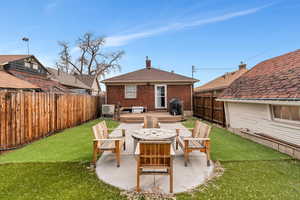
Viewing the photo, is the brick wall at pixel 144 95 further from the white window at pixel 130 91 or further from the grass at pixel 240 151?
the grass at pixel 240 151

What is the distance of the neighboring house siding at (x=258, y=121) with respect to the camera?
15.9 feet

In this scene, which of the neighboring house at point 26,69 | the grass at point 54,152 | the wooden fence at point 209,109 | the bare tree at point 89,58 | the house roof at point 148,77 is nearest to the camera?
the grass at point 54,152

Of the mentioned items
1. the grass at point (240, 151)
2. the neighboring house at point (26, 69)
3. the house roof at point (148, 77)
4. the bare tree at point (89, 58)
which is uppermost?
the bare tree at point (89, 58)

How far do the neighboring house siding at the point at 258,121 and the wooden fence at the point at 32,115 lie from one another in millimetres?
8923

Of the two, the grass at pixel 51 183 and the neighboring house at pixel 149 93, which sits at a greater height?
the neighboring house at pixel 149 93

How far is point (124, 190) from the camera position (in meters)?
2.82

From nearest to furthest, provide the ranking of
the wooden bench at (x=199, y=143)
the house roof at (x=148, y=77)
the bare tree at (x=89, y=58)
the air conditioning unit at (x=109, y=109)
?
1. the wooden bench at (x=199, y=143)
2. the air conditioning unit at (x=109, y=109)
3. the house roof at (x=148, y=77)
4. the bare tree at (x=89, y=58)

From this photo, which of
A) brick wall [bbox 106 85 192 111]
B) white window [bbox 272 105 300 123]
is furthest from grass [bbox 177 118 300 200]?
brick wall [bbox 106 85 192 111]

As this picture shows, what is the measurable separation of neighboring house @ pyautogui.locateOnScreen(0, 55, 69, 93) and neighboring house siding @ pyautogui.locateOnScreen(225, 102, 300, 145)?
15932 millimetres

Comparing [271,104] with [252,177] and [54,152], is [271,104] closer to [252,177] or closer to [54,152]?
[252,177]

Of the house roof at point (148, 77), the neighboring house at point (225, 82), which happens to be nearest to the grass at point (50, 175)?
the house roof at point (148, 77)

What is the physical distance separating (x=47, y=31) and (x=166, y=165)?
20035mm

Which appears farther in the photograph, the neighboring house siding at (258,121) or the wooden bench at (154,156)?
the neighboring house siding at (258,121)

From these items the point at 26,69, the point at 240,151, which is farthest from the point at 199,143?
the point at 26,69
